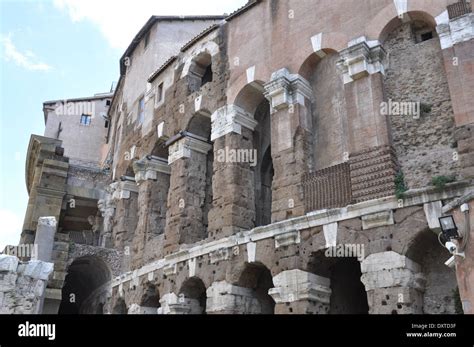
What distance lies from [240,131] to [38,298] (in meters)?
6.11

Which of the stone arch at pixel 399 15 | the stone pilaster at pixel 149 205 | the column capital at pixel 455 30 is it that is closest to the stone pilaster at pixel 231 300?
the stone pilaster at pixel 149 205

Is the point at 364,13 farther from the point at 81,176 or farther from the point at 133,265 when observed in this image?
the point at 81,176

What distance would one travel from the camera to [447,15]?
971 centimetres

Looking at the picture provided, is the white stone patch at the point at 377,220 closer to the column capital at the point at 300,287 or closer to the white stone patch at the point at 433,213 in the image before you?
the white stone patch at the point at 433,213

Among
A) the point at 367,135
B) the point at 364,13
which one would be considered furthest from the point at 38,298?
the point at 364,13

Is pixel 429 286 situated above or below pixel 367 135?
below

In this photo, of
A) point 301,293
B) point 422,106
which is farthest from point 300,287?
point 422,106

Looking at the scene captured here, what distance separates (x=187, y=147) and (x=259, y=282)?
4.75 m

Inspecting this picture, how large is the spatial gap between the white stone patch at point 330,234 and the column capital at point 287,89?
319 centimetres

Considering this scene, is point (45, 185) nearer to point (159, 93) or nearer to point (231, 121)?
point (159, 93)

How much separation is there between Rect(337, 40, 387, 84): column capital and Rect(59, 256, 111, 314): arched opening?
10.6 metres

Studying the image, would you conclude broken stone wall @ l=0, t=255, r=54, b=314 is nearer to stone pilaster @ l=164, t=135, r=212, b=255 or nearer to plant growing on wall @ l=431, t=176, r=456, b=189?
stone pilaster @ l=164, t=135, r=212, b=255

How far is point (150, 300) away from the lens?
47.4ft
